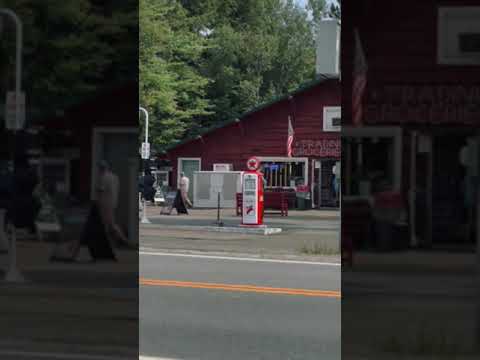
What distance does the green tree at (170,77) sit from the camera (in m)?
26.1

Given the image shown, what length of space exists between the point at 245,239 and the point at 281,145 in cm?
1126

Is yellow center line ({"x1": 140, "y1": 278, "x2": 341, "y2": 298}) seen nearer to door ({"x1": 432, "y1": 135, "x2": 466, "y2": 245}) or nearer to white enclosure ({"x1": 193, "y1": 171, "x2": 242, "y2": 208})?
door ({"x1": 432, "y1": 135, "x2": 466, "y2": 245})

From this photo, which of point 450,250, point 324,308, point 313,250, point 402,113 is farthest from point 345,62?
point 313,250

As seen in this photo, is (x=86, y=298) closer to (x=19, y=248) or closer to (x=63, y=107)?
(x=19, y=248)

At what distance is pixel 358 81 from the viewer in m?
1.76

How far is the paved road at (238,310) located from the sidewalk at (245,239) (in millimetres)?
1093

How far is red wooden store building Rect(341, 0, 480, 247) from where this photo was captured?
174 cm

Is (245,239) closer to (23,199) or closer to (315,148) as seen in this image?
(315,148)

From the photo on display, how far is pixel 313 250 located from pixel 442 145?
10133 mm

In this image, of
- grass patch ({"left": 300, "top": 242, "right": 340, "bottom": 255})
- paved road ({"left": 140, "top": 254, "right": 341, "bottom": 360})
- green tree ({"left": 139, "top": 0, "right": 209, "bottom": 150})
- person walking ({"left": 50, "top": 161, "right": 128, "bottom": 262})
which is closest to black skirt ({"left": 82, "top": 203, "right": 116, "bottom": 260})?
person walking ({"left": 50, "top": 161, "right": 128, "bottom": 262})

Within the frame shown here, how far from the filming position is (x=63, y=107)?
1.89 m

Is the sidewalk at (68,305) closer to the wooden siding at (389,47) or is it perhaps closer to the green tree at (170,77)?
the wooden siding at (389,47)

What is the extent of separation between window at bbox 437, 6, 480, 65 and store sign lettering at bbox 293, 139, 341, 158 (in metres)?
21.9

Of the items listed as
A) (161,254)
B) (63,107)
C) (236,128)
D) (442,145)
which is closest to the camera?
(442,145)
